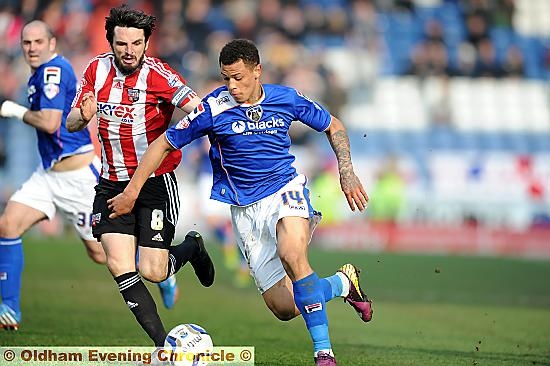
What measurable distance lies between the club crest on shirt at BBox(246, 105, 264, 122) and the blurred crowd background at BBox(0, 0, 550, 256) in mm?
15215

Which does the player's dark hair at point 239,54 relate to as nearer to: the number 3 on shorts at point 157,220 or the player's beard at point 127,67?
the player's beard at point 127,67

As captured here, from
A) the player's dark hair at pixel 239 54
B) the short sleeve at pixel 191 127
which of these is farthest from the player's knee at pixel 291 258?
the player's dark hair at pixel 239 54

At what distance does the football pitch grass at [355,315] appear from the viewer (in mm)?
8117

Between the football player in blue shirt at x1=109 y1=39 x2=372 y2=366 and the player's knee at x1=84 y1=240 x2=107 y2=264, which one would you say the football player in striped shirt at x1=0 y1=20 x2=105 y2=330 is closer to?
the player's knee at x1=84 y1=240 x2=107 y2=264

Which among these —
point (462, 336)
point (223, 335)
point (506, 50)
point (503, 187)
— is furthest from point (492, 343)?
point (506, 50)

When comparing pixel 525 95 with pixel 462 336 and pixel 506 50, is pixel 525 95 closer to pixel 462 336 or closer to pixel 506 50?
pixel 506 50

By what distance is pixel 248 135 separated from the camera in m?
6.96

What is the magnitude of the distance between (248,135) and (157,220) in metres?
1.07

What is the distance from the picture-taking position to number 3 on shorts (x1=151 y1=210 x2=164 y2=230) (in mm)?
7457

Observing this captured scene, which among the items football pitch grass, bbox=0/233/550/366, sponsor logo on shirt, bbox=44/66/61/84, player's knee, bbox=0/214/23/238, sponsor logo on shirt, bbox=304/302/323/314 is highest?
sponsor logo on shirt, bbox=44/66/61/84

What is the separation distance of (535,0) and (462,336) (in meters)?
21.5

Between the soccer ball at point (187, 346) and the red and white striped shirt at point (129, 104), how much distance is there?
4.90 ft

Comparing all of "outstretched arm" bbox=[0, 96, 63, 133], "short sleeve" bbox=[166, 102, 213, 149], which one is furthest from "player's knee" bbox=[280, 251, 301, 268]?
"outstretched arm" bbox=[0, 96, 63, 133]

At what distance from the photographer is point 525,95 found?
27453mm
